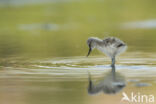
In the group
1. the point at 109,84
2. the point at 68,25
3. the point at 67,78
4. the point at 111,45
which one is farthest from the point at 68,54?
the point at 68,25

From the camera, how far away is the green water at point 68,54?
8.70 metres

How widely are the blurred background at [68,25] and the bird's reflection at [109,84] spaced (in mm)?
3488

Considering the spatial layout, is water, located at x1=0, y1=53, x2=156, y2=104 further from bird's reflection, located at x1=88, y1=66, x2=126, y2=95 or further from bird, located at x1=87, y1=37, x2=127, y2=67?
bird, located at x1=87, y1=37, x2=127, y2=67

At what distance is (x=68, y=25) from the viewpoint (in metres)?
22.9

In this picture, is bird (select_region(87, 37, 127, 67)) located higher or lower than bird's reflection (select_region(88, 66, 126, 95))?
higher

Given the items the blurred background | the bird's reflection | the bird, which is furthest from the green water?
the bird

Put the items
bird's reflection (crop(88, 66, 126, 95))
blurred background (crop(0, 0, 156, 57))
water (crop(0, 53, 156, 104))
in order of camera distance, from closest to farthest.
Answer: water (crop(0, 53, 156, 104))
bird's reflection (crop(88, 66, 126, 95))
blurred background (crop(0, 0, 156, 57))

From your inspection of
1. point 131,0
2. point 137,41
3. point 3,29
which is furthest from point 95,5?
point 137,41

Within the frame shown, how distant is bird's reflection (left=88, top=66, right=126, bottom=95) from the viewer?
869 centimetres

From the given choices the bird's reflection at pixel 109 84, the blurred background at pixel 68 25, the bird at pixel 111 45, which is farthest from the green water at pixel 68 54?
the bird at pixel 111 45

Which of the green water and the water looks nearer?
the water

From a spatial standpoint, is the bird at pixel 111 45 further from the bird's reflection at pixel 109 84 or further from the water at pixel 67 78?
the bird's reflection at pixel 109 84

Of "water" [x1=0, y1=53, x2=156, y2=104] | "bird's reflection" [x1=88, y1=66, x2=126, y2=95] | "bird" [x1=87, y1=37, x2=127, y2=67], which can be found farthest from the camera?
"bird" [x1=87, y1=37, x2=127, y2=67]

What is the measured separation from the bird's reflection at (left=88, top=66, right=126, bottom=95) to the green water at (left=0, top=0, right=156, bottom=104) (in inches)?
4.6
